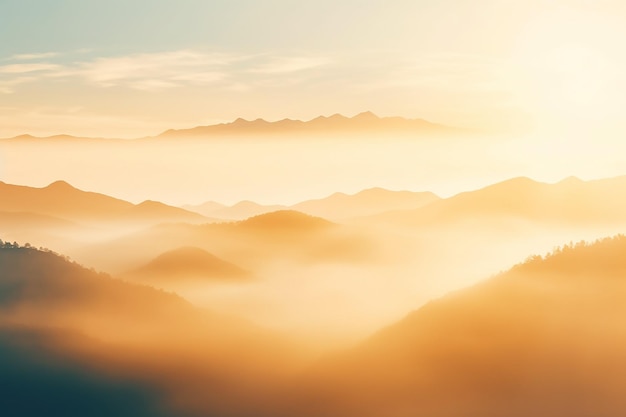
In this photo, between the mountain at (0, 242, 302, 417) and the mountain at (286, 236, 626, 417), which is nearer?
the mountain at (286, 236, 626, 417)

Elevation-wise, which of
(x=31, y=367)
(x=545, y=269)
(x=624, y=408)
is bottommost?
(x=624, y=408)

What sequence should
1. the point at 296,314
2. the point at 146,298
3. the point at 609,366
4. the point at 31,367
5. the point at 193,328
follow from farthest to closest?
the point at 296,314, the point at 146,298, the point at 193,328, the point at 31,367, the point at 609,366

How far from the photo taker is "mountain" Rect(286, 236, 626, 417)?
81.9 meters

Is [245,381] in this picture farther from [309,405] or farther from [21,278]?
[21,278]

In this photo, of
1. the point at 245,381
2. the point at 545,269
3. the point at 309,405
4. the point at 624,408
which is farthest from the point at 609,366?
the point at 245,381

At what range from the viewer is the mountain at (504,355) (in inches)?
3226

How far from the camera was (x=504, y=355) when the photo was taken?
90.2 metres

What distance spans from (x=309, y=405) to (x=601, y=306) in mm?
33407

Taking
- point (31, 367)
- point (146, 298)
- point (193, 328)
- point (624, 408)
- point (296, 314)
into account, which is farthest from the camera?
point (296, 314)

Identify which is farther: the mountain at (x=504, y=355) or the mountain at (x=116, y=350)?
the mountain at (x=116, y=350)

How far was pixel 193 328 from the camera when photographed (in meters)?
112

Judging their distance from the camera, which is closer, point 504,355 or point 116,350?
point 504,355

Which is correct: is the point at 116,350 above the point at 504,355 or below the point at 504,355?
above

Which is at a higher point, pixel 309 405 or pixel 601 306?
pixel 601 306
